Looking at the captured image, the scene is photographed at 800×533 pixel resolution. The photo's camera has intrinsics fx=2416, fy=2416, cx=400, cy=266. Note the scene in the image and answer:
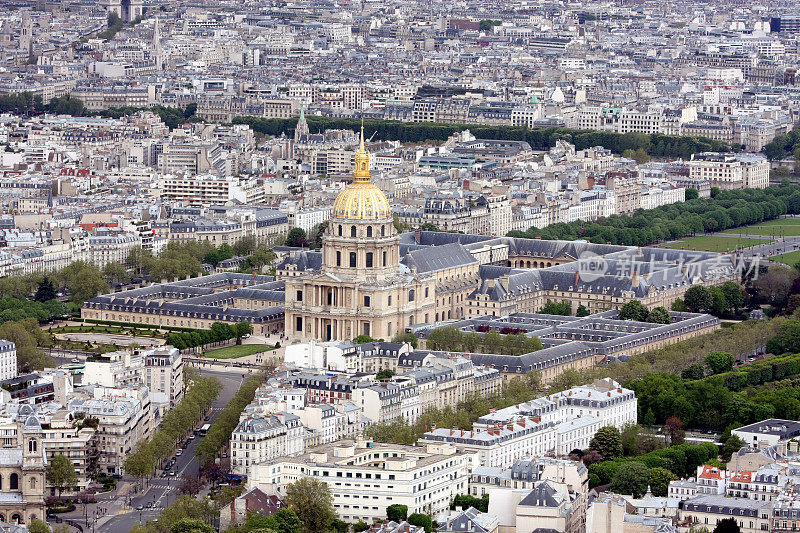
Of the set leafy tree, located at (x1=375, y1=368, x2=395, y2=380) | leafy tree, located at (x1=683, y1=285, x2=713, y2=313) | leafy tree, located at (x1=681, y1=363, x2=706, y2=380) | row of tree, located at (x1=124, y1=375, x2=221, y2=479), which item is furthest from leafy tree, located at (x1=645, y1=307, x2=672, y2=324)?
row of tree, located at (x1=124, y1=375, x2=221, y2=479)

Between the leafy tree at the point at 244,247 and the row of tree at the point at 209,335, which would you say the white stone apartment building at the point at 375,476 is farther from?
the leafy tree at the point at 244,247

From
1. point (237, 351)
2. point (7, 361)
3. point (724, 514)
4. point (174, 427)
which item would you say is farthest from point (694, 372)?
point (7, 361)

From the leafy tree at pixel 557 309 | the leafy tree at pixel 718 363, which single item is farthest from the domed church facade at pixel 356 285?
the leafy tree at pixel 718 363

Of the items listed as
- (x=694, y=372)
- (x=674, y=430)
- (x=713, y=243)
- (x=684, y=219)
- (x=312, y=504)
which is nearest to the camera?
(x=312, y=504)

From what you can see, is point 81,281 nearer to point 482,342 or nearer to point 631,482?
point 482,342

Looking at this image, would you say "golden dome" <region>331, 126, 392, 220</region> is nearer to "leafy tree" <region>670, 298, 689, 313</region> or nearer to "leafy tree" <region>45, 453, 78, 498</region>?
"leafy tree" <region>670, 298, 689, 313</region>
